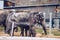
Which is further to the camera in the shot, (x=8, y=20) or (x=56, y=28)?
(x=8, y=20)

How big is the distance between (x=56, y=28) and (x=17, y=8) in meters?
0.98

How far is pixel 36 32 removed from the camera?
418 cm

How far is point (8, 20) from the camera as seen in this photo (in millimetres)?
4352

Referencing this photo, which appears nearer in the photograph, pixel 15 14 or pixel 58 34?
pixel 58 34

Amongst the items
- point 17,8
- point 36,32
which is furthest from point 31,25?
point 17,8

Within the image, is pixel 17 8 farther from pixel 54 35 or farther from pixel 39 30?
pixel 54 35

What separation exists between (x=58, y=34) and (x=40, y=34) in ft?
1.28

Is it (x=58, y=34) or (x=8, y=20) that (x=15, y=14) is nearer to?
(x=8, y=20)

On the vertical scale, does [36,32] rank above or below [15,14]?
below

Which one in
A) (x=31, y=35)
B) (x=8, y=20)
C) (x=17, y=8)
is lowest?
(x=31, y=35)

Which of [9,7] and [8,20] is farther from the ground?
[9,7]

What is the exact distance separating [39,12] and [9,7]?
69 centimetres

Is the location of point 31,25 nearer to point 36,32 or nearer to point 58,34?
point 36,32

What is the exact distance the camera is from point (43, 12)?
415cm
